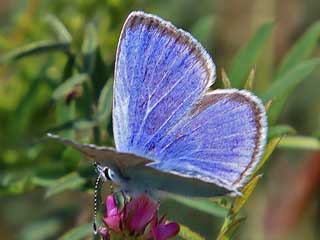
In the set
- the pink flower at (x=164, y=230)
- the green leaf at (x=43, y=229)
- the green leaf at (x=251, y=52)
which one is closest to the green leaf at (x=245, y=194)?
the pink flower at (x=164, y=230)

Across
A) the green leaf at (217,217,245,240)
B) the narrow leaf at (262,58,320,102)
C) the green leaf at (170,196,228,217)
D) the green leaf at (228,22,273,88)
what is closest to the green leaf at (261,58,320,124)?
the narrow leaf at (262,58,320,102)

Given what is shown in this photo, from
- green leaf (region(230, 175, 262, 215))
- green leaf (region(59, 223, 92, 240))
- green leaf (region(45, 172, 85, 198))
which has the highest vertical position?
green leaf (region(230, 175, 262, 215))

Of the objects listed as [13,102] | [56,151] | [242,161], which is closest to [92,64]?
[56,151]

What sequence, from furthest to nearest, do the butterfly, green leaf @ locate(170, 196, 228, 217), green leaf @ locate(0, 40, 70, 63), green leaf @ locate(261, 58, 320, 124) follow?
green leaf @ locate(0, 40, 70, 63)
green leaf @ locate(261, 58, 320, 124)
green leaf @ locate(170, 196, 228, 217)
the butterfly

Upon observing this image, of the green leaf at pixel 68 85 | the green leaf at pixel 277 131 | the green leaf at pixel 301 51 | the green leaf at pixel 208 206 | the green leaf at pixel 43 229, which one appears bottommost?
the green leaf at pixel 43 229

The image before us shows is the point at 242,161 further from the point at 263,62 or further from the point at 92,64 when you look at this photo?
the point at 263,62

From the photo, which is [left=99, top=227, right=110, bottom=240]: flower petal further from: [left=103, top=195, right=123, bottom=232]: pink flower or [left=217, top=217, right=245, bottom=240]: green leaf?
[left=217, top=217, right=245, bottom=240]: green leaf

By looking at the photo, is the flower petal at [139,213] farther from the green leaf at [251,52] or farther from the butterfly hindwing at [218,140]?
the green leaf at [251,52]
